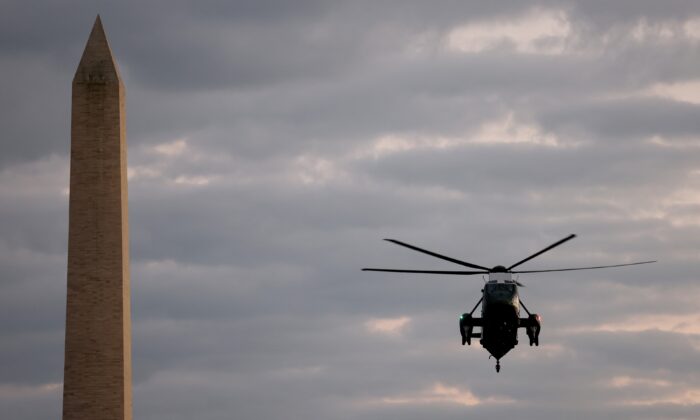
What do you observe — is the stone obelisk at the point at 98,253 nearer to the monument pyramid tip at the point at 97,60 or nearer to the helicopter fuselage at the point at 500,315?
the monument pyramid tip at the point at 97,60

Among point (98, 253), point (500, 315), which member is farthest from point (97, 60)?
point (500, 315)

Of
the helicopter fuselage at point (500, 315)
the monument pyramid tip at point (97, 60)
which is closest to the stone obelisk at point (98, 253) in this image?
the monument pyramid tip at point (97, 60)

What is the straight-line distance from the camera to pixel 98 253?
60438 millimetres

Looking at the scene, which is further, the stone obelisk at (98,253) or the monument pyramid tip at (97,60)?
the monument pyramid tip at (97,60)

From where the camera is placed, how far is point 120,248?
6056 cm

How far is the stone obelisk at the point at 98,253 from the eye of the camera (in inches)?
2349

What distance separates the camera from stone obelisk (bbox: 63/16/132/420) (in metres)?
59.7

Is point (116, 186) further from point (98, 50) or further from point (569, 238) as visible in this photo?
point (569, 238)

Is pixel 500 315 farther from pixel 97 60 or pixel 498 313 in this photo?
pixel 97 60

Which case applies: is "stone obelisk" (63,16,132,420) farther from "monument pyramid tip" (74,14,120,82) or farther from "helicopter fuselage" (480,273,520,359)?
"helicopter fuselage" (480,273,520,359)

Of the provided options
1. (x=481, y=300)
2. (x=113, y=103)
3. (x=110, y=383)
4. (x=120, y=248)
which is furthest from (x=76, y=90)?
(x=481, y=300)

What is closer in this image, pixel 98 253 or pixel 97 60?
pixel 98 253

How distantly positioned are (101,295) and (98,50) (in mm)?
9516

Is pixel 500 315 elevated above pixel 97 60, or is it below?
below
